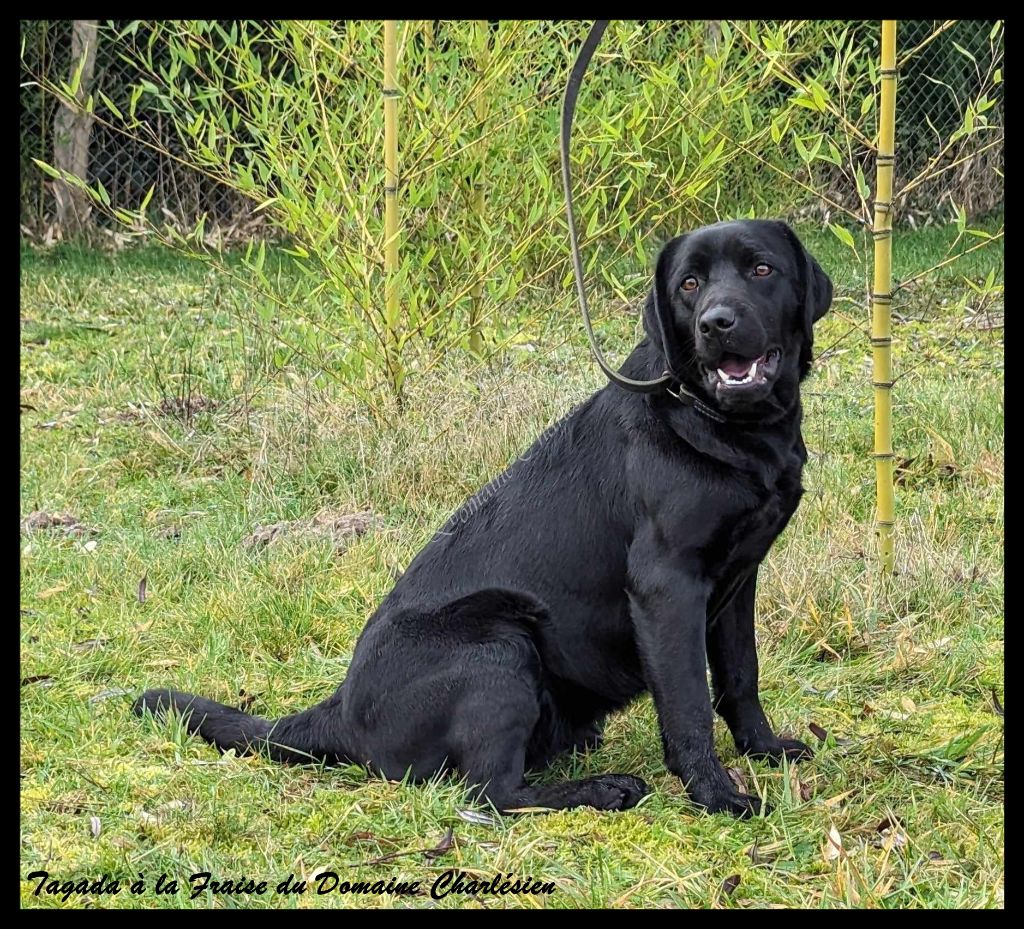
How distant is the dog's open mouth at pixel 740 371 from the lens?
310 centimetres

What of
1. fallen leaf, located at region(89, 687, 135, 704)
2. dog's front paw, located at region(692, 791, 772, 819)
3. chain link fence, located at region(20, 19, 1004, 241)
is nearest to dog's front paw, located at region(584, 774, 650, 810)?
dog's front paw, located at region(692, 791, 772, 819)

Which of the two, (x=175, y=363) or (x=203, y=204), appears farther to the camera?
(x=203, y=204)

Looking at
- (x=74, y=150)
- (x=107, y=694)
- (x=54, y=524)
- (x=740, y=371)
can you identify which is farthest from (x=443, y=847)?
(x=74, y=150)

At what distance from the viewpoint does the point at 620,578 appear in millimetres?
3260

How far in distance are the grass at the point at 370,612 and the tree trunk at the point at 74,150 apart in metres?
3.72

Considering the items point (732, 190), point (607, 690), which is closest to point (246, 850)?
point (607, 690)

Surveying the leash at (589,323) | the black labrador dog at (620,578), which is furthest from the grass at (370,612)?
the leash at (589,323)

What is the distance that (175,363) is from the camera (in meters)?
7.62

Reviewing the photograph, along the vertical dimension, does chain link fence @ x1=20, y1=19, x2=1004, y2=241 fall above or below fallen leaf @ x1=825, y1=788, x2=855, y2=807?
above

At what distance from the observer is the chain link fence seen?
11.1 meters

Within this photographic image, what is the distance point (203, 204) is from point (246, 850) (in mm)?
9572

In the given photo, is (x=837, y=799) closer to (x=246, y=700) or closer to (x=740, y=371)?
(x=740, y=371)

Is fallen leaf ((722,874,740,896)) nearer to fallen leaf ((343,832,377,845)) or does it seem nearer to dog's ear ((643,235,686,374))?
fallen leaf ((343,832,377,845))

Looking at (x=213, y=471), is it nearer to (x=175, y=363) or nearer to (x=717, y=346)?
(x=175, y=363)
